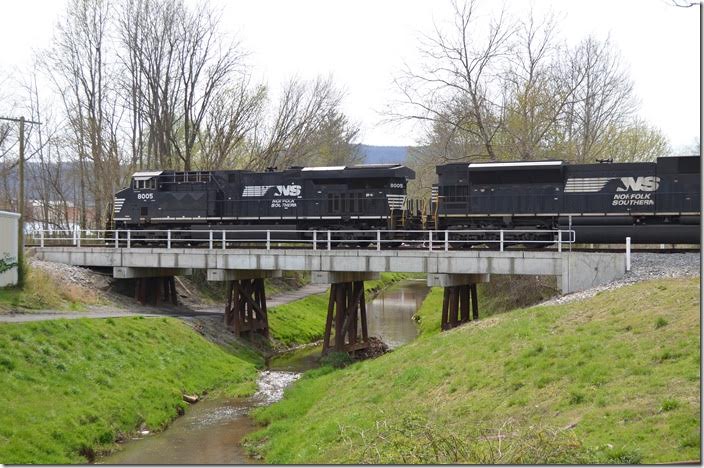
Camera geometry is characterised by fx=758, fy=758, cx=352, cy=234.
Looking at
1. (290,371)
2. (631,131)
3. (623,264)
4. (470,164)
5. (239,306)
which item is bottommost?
(290,371)

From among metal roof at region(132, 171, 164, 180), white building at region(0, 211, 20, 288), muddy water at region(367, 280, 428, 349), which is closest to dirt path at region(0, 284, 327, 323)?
white building at region(0, 211, 20, 288)

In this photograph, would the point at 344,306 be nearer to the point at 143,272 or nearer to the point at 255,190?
the point at 255,190

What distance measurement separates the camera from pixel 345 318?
93.6 ft

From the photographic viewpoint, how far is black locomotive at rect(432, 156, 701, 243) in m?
26.5

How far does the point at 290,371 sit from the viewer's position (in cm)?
2623

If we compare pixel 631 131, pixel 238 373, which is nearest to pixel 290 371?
pixel 238 373

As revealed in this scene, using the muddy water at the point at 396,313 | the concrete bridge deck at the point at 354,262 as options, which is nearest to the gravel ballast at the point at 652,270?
the concrete bridge deck at the point at 354,262

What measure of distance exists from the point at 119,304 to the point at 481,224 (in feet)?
48.6

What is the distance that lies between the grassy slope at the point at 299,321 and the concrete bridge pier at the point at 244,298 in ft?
5.42

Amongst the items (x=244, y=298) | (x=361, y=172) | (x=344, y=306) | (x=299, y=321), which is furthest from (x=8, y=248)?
(x=299, y=321)

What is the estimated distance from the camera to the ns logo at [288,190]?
105 feet

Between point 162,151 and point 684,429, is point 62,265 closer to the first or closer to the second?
point 162,151

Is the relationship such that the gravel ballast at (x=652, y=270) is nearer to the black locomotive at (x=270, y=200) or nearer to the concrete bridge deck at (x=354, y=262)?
the concrete bridge deck at (x=354, y=262)

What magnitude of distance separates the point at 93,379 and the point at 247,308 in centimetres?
1215
